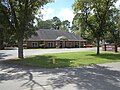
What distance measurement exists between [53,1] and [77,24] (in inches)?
271

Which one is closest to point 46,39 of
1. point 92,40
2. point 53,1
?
point 92,40

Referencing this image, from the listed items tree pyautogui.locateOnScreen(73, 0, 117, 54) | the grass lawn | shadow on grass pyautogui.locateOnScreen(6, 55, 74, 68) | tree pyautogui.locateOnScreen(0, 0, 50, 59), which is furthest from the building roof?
shadow on grass pyautogui.locateOnScreen(6, 55, 74, 68)

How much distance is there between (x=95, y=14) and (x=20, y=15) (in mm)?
12732

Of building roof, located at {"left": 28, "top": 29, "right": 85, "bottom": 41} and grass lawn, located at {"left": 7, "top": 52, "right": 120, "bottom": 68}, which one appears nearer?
grass lawn, located at {"left": 7, "top": 52, "right": 120, "bottom": 68}

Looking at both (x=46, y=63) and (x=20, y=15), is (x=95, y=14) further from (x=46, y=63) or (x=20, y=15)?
(x=46, y=63)

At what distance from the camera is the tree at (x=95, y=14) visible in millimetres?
34688

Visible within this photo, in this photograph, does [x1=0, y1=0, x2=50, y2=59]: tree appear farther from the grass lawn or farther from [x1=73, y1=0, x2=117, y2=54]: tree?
[x1=73, y1=0, x2=117, y2=54]: tree

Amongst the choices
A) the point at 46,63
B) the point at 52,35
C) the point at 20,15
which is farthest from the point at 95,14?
the point at 52,35

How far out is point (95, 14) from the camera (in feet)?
116

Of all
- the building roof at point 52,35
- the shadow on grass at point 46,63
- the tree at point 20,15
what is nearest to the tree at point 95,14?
the tree at point 20,15

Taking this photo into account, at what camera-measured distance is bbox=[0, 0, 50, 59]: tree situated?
26688 mm

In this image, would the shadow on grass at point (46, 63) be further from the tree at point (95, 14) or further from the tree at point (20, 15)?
the tree at point (95, 14)

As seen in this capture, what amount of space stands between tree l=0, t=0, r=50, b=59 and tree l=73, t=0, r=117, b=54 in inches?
327

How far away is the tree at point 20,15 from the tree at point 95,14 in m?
8.30
